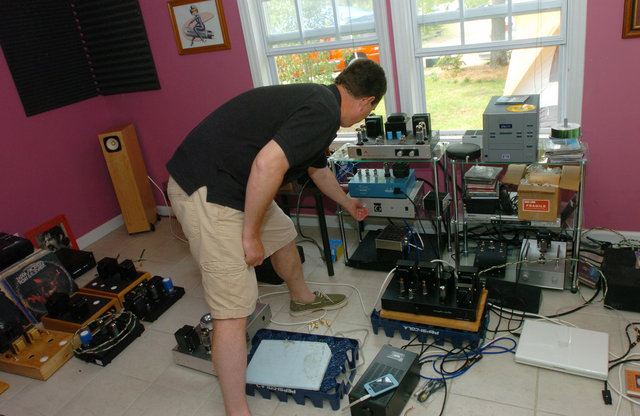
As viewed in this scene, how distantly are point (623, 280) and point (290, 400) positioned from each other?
168 centimetres

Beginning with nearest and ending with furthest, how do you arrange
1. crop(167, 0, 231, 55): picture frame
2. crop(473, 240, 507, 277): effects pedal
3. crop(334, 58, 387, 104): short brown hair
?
1. crop(334, 58, 387, 104): short brown hair
2. crop(473, 240, 507, 277): effects pedal
3. crop(167, 0, 231, 55): picture frame

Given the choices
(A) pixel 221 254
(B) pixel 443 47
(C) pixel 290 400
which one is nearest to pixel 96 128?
(A) pixel 221 254

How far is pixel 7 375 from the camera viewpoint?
2.56 metres

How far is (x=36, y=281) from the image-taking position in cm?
296

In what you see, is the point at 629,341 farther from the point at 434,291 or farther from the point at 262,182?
the point at 262,182

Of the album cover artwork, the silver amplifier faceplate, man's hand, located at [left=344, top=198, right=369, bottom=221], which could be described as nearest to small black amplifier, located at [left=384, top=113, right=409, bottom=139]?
the silver amplifier faceplate

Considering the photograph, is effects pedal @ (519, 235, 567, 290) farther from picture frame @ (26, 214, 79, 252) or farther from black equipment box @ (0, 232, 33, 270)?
picture frame @ (26, 214, 79, 252)

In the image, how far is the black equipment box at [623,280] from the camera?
2.30m

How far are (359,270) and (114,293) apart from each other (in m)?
1.50

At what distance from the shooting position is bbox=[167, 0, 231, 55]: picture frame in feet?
11.0

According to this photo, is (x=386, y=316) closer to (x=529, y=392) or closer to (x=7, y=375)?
(x=529, y=392)

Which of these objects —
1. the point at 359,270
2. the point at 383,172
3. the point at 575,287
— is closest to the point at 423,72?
the point at 383,172

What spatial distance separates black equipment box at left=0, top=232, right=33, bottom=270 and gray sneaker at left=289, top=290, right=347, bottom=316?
1672 millimetres

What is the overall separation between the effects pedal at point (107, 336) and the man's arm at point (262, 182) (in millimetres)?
1258
